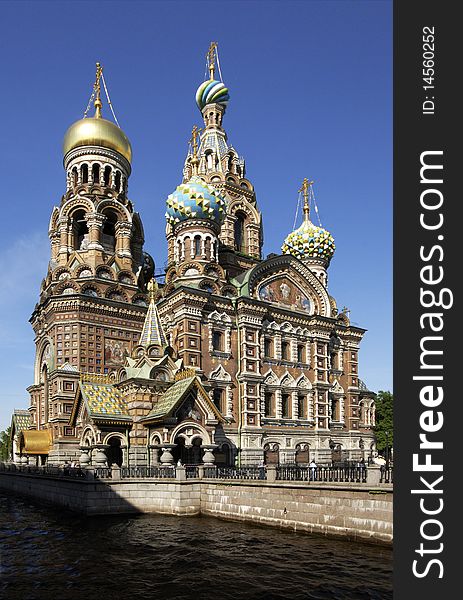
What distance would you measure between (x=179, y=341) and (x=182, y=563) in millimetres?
16636

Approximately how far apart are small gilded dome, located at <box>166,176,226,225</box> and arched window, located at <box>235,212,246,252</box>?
5749 millimetres

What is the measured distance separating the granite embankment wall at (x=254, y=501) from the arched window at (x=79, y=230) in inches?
634

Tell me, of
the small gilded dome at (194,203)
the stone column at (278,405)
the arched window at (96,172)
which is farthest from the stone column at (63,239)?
the stone column at (278,405)

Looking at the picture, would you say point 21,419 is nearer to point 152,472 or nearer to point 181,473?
point 152,472

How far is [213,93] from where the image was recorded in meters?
43.8

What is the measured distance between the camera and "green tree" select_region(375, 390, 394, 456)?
3906cm

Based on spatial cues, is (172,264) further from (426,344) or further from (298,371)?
(426,344)

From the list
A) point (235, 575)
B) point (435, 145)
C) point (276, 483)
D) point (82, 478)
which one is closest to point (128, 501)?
point (82, 478)

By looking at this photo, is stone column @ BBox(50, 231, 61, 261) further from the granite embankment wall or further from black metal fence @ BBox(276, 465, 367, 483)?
black metal fence @ BBox(276, 465, 367, 483)

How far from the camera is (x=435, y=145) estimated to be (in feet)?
24.0

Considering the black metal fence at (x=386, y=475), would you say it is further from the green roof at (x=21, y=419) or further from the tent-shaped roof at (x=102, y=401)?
the green roof at (x=21, y=419)

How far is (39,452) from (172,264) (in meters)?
14.0

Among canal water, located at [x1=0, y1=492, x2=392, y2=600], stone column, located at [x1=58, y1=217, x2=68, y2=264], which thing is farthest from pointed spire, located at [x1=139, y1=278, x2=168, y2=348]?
canal water, located at [x1=0, y1=492, x2=392, y2=600]

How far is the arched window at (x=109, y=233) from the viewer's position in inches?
1385
